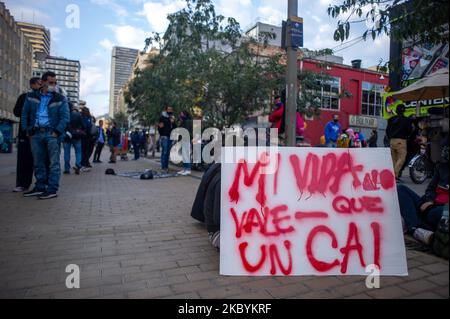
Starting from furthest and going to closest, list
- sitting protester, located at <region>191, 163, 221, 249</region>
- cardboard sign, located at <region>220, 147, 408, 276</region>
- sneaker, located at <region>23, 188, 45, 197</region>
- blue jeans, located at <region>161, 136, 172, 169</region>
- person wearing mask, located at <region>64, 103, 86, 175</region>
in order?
1. blue jeans, located at <region>161, 136, 172, 169</region>
2. person wearing mask, located at <region>64, 103, 86, 175</region>
3. sneaker, located at <region>23, 188, 45, 197</region>
4. sitting protester, located at <region>191, 163, 221, 249</region>
5. cardboard sign, located at <region>220, 147, 408, 276</region>

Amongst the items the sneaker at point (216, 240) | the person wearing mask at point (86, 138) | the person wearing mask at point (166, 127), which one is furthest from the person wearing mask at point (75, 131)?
the sneaker at point (216, 240)

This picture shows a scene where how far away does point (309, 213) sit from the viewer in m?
2.46

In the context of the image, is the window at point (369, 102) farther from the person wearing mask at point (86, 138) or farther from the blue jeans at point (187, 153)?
the person wearing mask at point (86, 138)

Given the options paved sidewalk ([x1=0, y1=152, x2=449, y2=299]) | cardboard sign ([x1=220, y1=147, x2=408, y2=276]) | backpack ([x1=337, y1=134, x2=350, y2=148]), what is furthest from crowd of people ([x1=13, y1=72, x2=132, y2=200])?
backpack ([x1=337, y1=134, x2=350, y2=148])

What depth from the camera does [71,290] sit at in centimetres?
212

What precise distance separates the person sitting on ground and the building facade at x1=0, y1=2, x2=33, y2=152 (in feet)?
217

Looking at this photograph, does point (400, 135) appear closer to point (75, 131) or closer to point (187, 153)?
point (187, 153)

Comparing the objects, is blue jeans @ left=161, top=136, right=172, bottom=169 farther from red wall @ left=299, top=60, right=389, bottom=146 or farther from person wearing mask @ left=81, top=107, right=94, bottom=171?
red wall @ left=299, top=60, right=389, bottom=146

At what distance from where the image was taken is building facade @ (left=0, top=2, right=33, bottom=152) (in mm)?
61531

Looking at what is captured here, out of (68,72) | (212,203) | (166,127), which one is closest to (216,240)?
(212,203)

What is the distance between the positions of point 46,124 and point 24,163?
3.59 feet

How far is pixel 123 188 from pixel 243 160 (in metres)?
4.90

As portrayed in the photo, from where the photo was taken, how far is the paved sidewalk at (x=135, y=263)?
207 centimetres

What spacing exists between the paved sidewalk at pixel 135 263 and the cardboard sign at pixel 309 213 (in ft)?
0.43
